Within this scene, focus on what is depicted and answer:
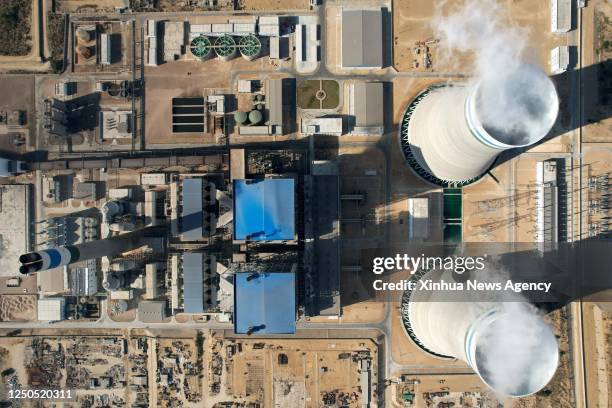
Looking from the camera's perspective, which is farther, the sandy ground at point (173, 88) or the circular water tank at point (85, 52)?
the sandy ground at point (173, 88)

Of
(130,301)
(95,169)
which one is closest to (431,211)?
(130,301)

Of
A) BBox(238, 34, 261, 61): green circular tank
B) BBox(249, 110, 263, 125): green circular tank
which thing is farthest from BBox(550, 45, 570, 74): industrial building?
BBox(249, 110, 263, 125): green circular tank

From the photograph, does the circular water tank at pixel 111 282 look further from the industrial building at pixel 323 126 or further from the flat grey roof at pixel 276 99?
the industrial building at pixel 323 126

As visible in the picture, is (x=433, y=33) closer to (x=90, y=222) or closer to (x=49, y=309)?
(x=90, y=222)

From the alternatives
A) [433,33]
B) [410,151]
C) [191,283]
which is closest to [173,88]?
[191,283]

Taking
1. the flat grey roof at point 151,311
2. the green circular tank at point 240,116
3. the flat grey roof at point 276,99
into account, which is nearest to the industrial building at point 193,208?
the green circular tank at point 240,116

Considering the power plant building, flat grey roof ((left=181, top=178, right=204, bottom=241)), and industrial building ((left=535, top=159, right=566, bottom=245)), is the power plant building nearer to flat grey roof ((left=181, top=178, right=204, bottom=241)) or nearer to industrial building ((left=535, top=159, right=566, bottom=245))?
flat grey roof ((left=181, top=178, right=204, bottom=241))
